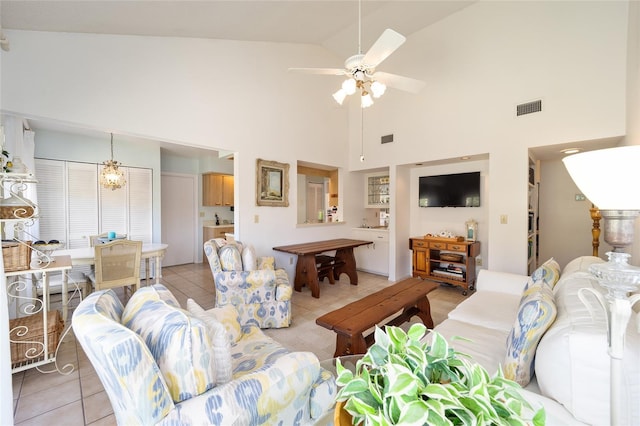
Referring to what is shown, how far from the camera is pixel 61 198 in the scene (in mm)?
4027

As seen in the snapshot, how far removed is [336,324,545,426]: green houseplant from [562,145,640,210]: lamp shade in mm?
670

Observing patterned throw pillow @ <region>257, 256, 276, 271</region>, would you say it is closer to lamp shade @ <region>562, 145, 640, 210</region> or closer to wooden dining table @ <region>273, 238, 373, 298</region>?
wooden dining table @ <region>273, 238, 373, 298</region>

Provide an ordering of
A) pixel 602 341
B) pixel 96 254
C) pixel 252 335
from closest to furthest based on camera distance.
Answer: pixel 602 341 → pixel 252 335 → pixel 96 254

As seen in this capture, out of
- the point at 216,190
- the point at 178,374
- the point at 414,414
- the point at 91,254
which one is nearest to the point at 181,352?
the point at 178,374

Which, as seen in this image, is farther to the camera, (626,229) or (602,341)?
(602,341)

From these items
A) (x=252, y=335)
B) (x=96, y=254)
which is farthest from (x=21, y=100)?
(x=252, y=335)

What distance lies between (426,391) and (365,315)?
1.55 meters

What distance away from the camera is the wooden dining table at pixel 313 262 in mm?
3856

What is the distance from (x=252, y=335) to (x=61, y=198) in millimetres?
4305

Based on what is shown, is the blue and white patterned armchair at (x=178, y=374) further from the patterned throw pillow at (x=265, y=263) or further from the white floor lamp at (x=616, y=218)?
the patterned throw pillow at (x=265, y=263)

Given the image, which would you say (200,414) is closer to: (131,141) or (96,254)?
→ (96,254)

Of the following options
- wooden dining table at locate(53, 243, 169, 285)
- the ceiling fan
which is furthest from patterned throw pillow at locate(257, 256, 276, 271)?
the ceiling fan

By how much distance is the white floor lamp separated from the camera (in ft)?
2.51

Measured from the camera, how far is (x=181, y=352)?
94 centimetres
